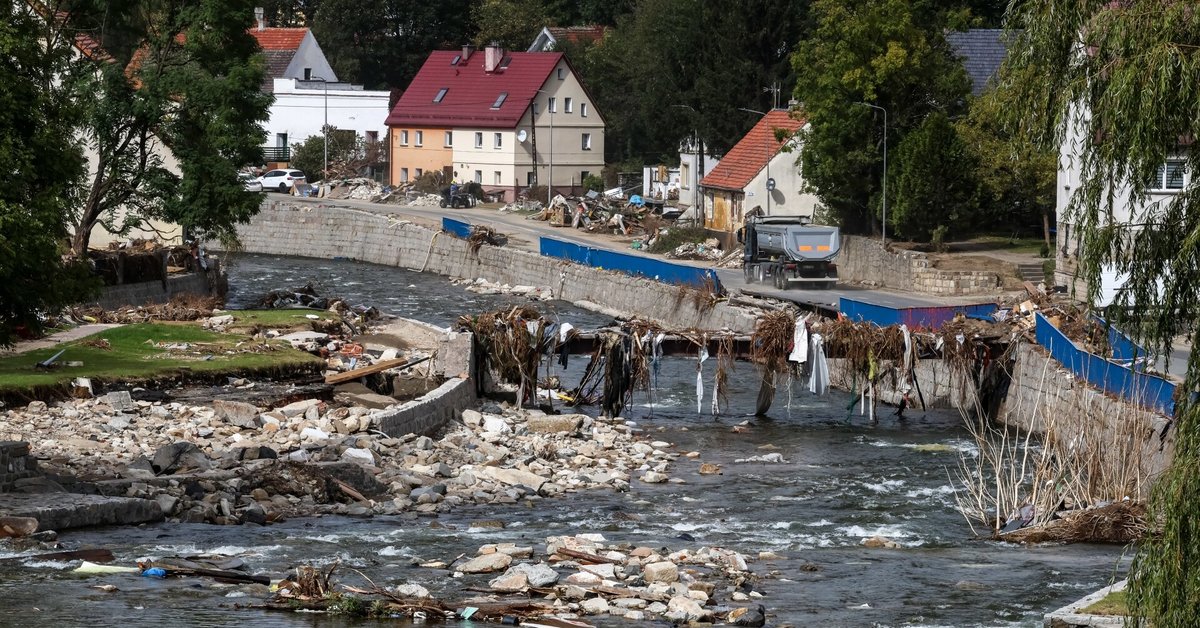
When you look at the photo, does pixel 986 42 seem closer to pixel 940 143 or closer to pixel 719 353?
pixel 940 143

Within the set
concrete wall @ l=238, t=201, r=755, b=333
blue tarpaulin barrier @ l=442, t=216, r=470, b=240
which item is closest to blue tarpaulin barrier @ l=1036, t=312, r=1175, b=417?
concrete wall @ l=238, t=201, r=755, b=333

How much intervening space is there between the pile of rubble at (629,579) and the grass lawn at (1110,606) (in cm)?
348

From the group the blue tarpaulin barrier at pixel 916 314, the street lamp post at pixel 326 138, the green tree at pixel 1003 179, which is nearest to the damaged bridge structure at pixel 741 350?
the blue tarpaulin barrier at pixel 916 314

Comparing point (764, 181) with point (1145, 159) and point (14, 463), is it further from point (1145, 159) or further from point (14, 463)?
point (1145, 159)

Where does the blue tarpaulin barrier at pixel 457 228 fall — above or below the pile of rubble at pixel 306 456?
above

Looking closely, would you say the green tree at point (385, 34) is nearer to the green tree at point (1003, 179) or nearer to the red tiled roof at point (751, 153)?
the red tiled roof at point (751, 153)

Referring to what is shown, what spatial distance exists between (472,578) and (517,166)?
67.6 meters

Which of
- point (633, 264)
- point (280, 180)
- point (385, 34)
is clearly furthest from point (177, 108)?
point (385, 34)

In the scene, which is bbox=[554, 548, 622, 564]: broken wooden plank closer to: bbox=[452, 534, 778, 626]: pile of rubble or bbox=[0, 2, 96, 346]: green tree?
bbox=[452, 534, 778, 626]: pile of rubble

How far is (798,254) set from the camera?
5131 cm

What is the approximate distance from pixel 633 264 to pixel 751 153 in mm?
13570

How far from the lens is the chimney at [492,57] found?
89.7 meters

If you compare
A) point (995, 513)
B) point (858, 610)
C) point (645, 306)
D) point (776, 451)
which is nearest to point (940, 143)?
point (645, 306)

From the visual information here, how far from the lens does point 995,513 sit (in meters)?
23.5
